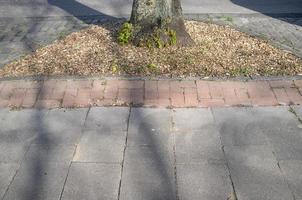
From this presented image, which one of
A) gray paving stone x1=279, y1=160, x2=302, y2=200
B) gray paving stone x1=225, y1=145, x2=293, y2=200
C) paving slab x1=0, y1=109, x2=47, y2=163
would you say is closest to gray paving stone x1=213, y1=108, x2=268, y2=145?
gray paving stone x1=225, y1=145, x2=293, y2=200

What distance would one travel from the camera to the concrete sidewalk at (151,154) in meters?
3.45

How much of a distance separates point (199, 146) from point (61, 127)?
161 centimetres

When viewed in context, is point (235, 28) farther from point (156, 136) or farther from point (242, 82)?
point (156, 136)

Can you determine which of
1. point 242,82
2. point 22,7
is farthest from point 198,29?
point 22,7

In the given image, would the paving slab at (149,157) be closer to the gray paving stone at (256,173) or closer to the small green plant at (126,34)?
the gray paving stone at (256,173)

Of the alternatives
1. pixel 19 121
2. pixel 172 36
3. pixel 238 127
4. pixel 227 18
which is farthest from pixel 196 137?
pixel 227 18

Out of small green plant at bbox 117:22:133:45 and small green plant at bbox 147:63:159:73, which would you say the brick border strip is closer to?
small green plant at bbox 147:63:159:73

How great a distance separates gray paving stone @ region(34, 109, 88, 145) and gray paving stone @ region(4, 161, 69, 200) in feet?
1.21

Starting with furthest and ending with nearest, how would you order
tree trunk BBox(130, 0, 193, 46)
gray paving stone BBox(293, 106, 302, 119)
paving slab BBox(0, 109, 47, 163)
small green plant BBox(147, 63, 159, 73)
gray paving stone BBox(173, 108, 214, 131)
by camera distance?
tree trunk BBox(130, 0, 193, 46) < small green plant BBox(147, 63, 159, 73) < gray paving stone BBox(293, 106, 302, 119) < gray paving stone BBox(173, 108, 214, 131) < paving slab BBox(0, 109, 47, 163)

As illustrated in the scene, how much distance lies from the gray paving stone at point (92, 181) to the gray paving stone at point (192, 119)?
0.97 m

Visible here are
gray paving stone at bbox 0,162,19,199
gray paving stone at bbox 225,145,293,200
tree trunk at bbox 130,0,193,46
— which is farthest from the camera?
tree trunk at bbox 130,0,193,46

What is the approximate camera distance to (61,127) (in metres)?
4.38

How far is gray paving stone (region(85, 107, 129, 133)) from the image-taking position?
14.3ft

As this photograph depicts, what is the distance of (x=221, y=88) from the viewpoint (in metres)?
5.02
